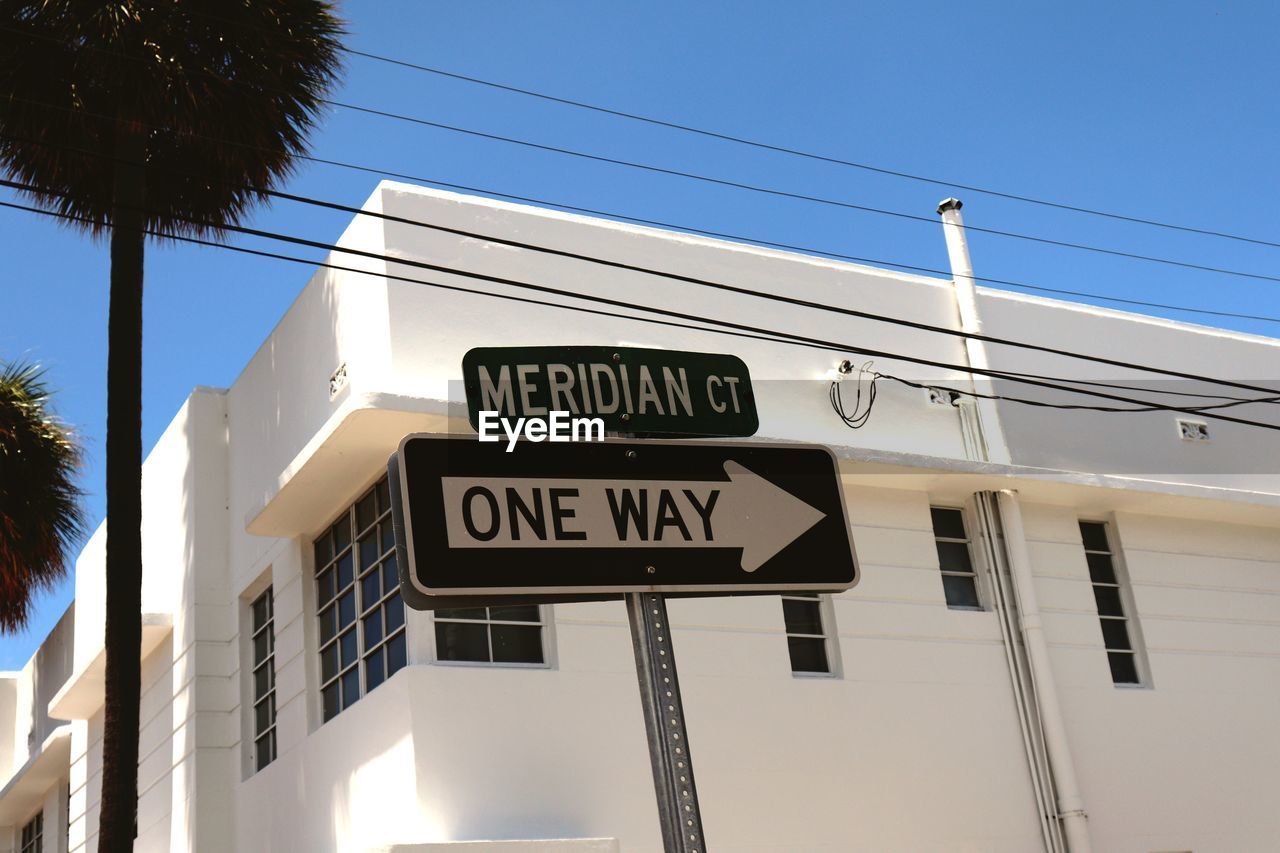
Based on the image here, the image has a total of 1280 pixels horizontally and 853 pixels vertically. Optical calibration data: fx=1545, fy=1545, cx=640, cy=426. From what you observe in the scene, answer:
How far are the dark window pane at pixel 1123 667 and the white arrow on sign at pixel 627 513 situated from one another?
12.2m

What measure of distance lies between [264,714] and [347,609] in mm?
2057

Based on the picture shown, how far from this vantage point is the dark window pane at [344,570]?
42.3 ft

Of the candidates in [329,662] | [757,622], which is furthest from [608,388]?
[329,662]

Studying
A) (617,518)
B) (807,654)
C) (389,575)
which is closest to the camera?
(617,518)

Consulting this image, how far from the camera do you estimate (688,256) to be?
13742 millimetres

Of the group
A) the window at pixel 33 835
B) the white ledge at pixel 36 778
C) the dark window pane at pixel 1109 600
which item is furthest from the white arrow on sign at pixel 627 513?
the window at pixel 33 835

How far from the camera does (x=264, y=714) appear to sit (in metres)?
14.3

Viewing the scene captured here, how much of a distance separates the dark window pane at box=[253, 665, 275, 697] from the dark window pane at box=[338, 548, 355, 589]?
169 centimetres

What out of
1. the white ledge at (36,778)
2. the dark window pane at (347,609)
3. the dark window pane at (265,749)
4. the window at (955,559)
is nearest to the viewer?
the dark window pane at (347,609)

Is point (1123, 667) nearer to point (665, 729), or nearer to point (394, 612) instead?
point (394, 612)

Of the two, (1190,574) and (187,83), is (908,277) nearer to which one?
(1190,574)

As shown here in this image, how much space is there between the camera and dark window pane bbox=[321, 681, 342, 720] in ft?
42.3

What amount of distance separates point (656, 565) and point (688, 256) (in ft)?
34.8

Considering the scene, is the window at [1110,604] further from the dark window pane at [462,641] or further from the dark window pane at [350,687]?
the dark window pane at [350,687]
